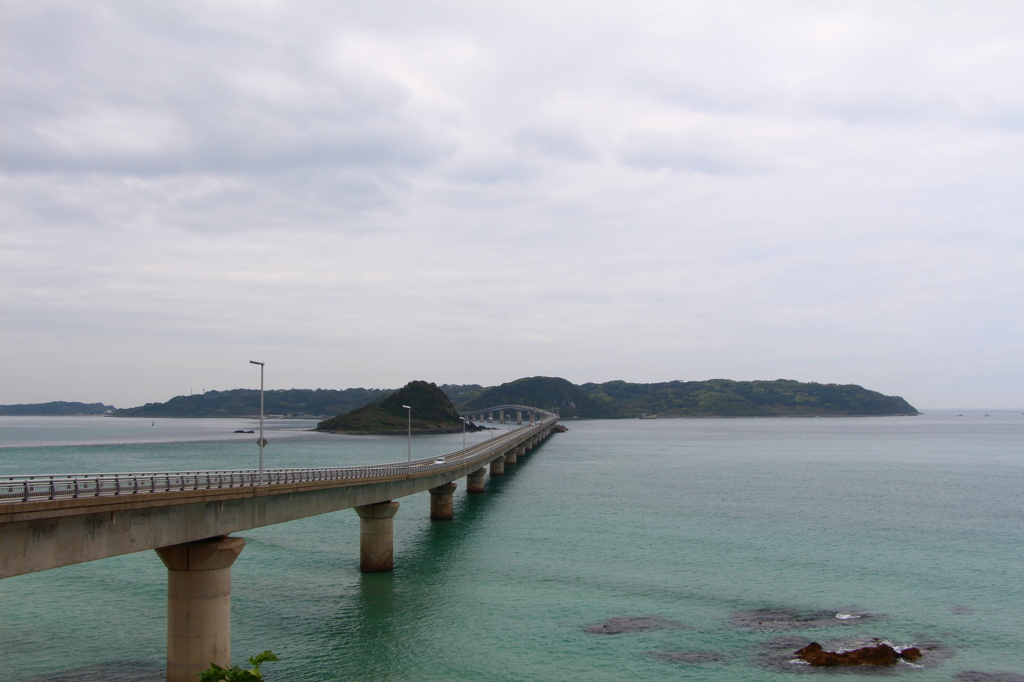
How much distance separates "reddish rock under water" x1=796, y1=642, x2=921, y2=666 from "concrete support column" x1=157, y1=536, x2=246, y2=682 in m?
25.0

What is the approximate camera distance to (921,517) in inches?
2948

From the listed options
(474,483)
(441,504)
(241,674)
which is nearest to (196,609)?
(241,674)

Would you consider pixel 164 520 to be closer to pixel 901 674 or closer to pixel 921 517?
pixel 901 674

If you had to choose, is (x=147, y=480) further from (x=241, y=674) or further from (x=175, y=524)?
(x=241, y=674)

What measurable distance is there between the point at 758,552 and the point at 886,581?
34.1ft

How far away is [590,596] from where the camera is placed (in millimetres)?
44000

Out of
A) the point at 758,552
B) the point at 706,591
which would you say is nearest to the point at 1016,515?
the point at 758,552

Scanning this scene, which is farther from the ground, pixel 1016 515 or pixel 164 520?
pixel 164 520

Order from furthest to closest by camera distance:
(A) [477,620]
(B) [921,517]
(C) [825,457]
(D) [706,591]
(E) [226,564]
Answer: (C) [825,457] → (B) [921,517] → (D) [706,591] → (A) [477,620] → (E) [226,564]

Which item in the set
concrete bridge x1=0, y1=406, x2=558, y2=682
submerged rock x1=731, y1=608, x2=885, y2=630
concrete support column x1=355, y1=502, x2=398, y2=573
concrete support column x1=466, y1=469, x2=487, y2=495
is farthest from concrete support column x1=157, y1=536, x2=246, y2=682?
concrete support column x1=466, y1=469, x2=487, y2=495

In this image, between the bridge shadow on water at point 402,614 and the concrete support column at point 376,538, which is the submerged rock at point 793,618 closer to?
the bridge shadow on water at point 402,614

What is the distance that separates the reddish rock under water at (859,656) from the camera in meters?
32.5

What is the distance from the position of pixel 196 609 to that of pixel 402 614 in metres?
13.9

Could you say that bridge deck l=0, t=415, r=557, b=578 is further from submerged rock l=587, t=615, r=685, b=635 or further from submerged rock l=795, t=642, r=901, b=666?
submerged rock l=795, t=642, r=901, b=666
